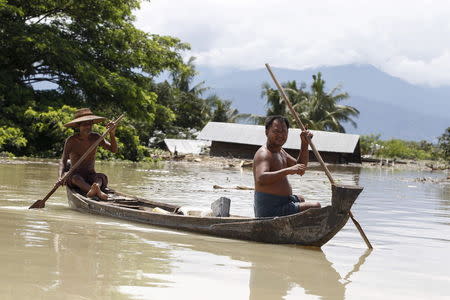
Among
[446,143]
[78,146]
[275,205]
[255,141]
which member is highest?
[446,143]

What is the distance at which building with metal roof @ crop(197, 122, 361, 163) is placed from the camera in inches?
1452

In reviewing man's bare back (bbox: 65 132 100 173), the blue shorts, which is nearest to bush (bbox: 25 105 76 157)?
man's bare back (bbox: 65 132 100 173)

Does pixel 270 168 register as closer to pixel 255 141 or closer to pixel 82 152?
pixel 82 152

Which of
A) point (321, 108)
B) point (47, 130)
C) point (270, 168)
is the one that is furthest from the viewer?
point (321, 108)

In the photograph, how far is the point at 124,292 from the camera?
3.98 metres

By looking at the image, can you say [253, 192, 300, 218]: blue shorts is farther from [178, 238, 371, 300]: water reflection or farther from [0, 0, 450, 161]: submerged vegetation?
[0, 0, 450, 161]: submerged vegetation

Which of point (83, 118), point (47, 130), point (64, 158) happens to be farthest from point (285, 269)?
point (47, 130)

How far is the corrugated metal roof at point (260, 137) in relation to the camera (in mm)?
36781

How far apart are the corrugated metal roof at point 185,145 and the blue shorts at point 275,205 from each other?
1154 inches

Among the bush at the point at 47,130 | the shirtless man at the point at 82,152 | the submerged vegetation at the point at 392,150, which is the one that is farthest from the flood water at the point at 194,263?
the submerged vegetation at the point at 392,150

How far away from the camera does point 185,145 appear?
36.9 meters

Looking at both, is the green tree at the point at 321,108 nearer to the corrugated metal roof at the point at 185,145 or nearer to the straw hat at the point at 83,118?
the corrugated metal roof at the point at 185,145

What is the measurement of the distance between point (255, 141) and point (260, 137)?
510mm

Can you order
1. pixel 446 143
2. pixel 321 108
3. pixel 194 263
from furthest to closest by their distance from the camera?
pixel 321 108 → pixel 446 143 → pixel 194 263
